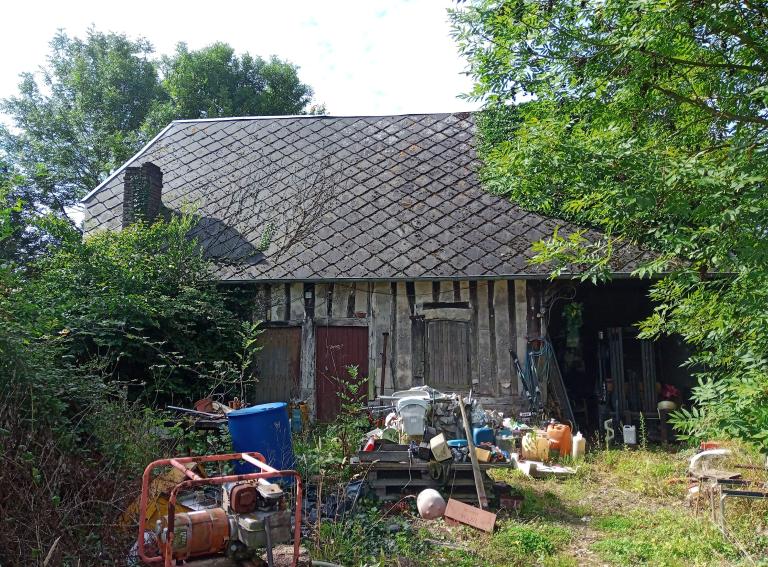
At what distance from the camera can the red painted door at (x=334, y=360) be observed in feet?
34.0

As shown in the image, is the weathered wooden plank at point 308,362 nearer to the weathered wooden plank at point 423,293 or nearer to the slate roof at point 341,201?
the slate roof at point 341,201

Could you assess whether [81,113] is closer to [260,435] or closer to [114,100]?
[114,100]

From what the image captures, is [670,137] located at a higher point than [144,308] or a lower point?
higher

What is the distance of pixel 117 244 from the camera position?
372 inches

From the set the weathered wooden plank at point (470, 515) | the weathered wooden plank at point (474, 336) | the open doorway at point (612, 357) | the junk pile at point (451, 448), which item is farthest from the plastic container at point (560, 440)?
the weathered wooden plank at point (470, 515)

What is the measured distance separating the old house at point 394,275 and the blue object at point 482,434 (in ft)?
5.08

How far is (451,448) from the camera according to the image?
23.1 ft

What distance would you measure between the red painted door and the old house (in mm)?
23

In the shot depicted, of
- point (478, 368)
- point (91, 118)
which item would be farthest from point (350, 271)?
point (91, 118)

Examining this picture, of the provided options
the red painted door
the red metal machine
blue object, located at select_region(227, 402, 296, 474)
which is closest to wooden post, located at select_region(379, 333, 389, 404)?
the red painted door

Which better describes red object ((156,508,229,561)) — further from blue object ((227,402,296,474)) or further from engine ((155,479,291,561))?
blue object ((227,402,296,474))

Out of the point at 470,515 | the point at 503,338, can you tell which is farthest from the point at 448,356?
the point at 470,515

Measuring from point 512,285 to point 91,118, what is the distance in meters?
20.8

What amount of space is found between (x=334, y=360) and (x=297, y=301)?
3.79 ft
